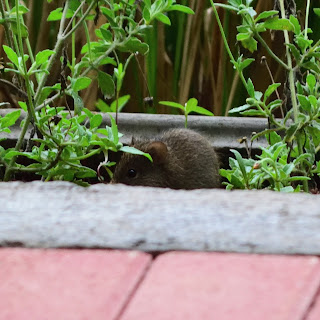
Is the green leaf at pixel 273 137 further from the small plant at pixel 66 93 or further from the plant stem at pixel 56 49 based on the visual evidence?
the plant stem at pixel 56 49

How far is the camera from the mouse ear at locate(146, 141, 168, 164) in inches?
107

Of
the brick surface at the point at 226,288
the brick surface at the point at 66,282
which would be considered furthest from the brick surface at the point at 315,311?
the brick surface at the point at 66,282

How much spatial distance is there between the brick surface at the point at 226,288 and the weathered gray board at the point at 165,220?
0.08 ft

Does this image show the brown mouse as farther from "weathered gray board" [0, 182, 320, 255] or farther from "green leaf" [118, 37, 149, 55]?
"weathered gray board" [0, 182, 320, 255]

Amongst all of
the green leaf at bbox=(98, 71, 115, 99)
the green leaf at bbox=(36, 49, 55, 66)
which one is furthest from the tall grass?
the green leaf at bbox=(36, 49, 55, 66)

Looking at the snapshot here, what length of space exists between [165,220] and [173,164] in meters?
1.96

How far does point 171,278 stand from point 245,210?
17 cm

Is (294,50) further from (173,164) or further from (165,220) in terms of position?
(173,164)

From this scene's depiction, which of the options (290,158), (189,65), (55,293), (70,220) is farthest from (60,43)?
(189,65)

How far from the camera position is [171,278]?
2.66 ft

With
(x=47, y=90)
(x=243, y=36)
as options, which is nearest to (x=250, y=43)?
(x=243, y=36)

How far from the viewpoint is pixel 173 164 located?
9.45 feet

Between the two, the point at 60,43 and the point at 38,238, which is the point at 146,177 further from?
the point at 38,238

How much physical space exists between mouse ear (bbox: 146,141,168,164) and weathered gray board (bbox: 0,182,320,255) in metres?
1.66
